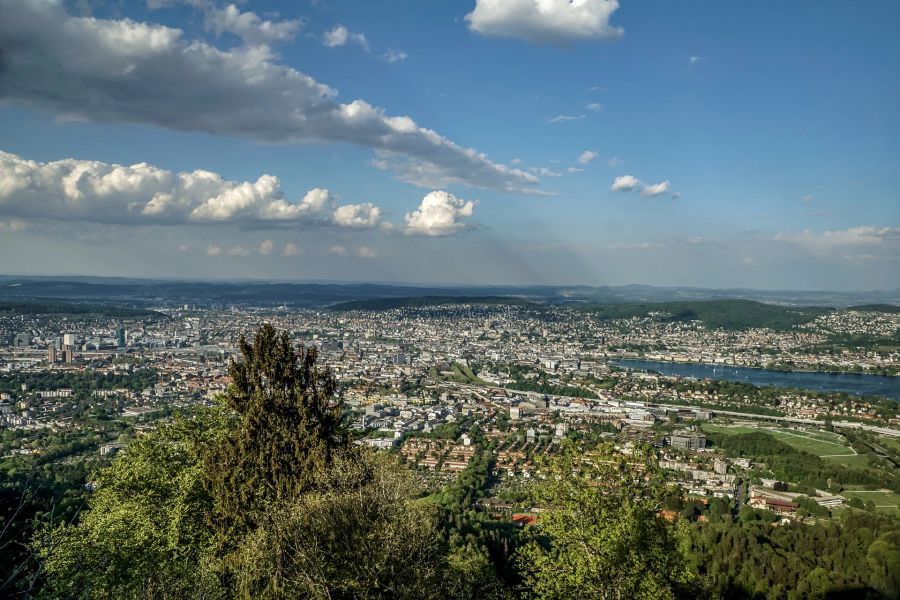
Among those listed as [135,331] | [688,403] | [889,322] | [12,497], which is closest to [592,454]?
[12,497]

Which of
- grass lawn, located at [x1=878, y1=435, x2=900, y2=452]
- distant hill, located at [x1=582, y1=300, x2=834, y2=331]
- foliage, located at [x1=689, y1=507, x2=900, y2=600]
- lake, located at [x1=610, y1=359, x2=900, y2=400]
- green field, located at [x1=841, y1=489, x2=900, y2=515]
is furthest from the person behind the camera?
distant hill, located at [x1=582, y1=300, x2=834, y2=331]

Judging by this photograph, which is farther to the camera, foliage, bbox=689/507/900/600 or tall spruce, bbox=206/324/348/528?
foliage, bbox=689/507/900/600

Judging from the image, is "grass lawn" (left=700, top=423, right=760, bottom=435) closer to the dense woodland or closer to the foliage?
the foliage

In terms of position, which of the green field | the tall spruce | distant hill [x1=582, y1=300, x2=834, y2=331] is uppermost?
the tall spruce

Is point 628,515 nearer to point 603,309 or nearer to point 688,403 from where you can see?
point 688,403

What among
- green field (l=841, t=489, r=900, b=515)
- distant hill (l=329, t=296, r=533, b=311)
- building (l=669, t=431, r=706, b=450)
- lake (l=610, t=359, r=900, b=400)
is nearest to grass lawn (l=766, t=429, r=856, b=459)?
building (l=669, t=431, r=706, b=450)

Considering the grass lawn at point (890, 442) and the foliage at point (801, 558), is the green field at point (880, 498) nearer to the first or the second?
the foliage at point (801, 558)
